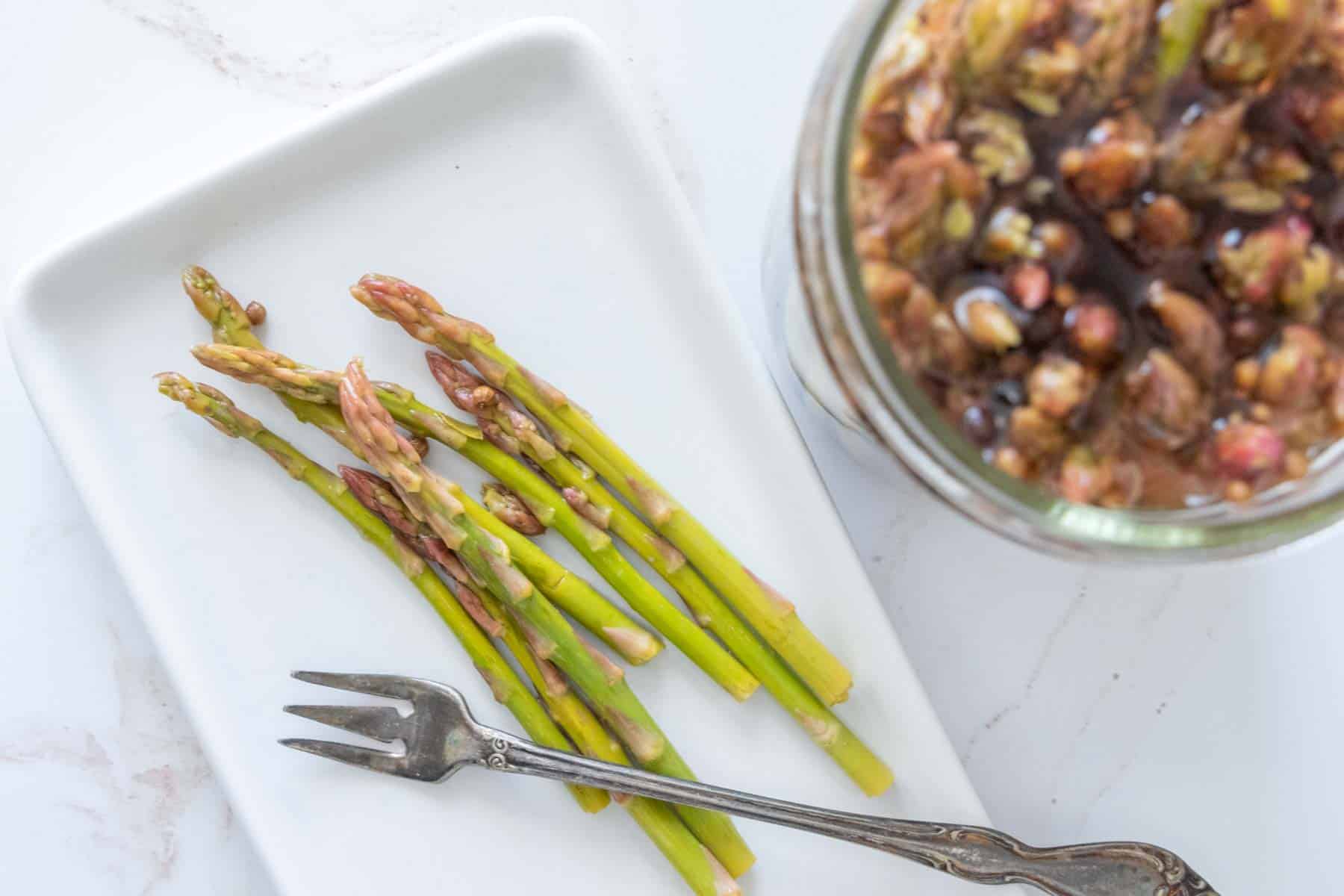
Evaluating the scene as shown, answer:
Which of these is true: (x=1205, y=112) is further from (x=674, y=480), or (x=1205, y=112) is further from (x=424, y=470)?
(x=424, y=470)

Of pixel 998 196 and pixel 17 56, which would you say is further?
pixel 17 56

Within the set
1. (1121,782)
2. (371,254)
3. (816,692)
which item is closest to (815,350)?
(816,692)

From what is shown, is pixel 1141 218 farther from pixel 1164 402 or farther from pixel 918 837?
pixel 918 837

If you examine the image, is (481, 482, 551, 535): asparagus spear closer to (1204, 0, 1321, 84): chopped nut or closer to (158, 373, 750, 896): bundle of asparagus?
(158, 373, 750, 896): bundle of asparagus

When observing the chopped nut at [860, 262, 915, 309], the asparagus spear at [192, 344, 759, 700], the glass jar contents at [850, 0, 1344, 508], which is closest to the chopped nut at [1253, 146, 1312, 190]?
the glass jar contents at [850, 0, 1344, 508]

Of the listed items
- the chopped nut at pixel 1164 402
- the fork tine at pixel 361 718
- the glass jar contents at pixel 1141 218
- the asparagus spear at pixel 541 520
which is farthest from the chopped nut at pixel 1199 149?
the fork tine at pixel 361 718
